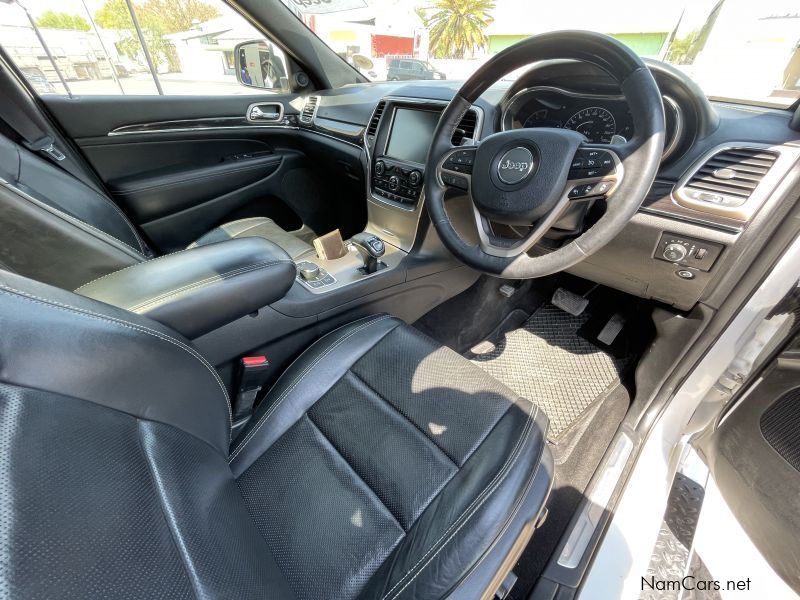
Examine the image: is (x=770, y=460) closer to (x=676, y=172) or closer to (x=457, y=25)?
(x=676, y=172)

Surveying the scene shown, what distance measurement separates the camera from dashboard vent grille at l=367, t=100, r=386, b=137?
1492mm

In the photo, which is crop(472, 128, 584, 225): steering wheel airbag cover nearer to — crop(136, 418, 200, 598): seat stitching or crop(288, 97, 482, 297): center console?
crop(288, 97, 482, 297): center console

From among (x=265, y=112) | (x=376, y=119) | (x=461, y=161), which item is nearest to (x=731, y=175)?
(x=461, y=161)

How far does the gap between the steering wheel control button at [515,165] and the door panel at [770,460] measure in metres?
0.67

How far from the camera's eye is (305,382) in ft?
2.96

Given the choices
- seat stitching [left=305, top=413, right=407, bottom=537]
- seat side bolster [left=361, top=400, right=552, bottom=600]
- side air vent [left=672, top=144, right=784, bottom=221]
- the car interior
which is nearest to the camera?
the car interior

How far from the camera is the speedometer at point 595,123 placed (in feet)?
3.22

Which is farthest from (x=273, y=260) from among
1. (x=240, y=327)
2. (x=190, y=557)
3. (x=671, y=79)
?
(x=671, y=79)

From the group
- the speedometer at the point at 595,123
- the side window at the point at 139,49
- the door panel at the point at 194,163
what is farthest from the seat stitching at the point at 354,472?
the side window at the point at 139,49

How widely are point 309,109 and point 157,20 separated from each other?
729 millimetres

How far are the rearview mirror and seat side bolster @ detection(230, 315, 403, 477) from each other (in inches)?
62.0

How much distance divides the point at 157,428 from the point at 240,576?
21 centimetres

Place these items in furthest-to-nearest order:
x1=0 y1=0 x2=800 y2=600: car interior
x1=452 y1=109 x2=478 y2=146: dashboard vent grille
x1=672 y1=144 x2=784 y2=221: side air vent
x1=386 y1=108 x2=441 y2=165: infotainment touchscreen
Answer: x1=386 y1=108 x2=441 y2=165: infotainment touchscreen, x1=452 y1=109 x2=478 y2=146: dashboard vent grille, x1=672 y1=144 x2=784 y2=221: side air vent, x1=0 y1=0 x2=800 y2=600: car interior

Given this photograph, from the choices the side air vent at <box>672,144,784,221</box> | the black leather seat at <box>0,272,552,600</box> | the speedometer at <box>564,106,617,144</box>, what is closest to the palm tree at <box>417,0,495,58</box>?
the speedometer at <box>564,106,617,144</box>
